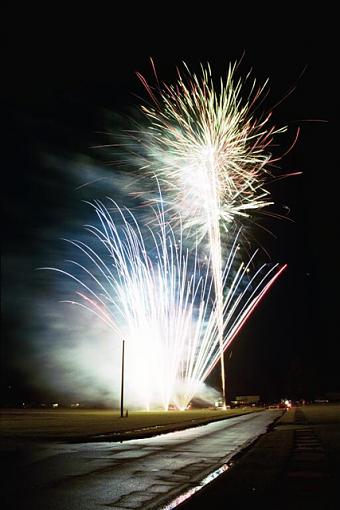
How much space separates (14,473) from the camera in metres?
11.1

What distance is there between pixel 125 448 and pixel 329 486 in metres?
9.19

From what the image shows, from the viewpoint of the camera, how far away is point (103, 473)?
11.0m

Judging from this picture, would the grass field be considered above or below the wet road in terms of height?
below

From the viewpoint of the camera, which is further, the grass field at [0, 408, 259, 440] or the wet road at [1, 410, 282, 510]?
the grass field at [0, 408, 259, 440]

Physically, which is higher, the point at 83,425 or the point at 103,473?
the point at 103,473

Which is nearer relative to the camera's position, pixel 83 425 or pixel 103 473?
pixel 103 473

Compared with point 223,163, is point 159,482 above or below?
below

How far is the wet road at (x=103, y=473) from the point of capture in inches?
317

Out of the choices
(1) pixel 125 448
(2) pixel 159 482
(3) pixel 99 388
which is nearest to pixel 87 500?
(2) pixel 159 482

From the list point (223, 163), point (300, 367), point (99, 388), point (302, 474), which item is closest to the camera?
point (302, 474)

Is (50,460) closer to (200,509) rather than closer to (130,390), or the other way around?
(200,509)

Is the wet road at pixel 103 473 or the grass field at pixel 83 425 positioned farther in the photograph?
the grass field at pixel 83 425

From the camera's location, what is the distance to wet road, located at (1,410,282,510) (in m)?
8.05

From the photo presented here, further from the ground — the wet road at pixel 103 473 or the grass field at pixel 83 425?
A: the wet road at pixel 103 473
